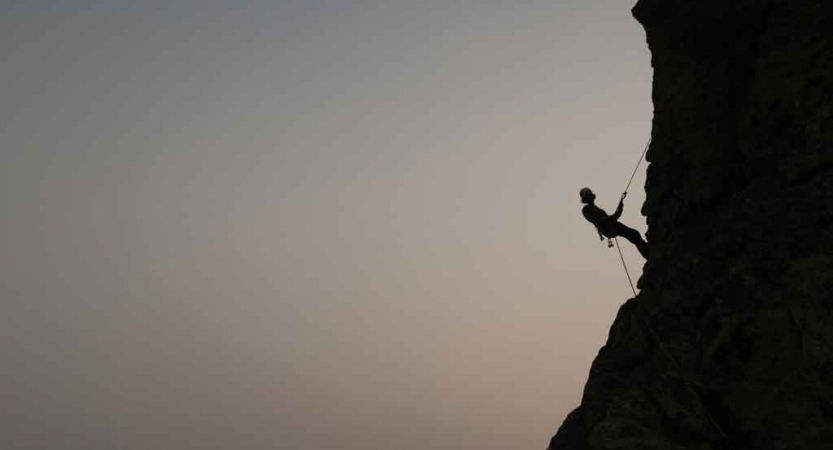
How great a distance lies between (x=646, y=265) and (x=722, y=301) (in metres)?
4.18

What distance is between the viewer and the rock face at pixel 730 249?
39.9 feet

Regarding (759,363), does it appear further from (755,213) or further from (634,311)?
(634,311)

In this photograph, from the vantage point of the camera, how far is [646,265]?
1778 cm

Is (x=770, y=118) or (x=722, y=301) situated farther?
(x=770, y=118)

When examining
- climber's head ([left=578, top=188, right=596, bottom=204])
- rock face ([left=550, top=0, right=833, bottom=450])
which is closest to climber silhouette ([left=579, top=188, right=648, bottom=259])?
climber's head ([left=578, top=188, right=596, bottom=204])

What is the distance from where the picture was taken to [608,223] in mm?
20156

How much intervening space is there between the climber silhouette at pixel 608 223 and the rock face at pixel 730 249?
1.65 meters

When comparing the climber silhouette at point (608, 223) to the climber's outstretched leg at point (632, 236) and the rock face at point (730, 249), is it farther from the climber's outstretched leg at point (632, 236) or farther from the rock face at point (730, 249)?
the rock face at point (730, 249)

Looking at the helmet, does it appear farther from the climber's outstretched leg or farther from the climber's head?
the climber's outstretched leg

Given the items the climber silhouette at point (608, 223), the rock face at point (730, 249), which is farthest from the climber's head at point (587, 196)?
the rock face at point (730, 249)

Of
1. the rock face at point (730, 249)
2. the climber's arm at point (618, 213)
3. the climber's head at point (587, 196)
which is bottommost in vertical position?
the rock face at point (730, 249)

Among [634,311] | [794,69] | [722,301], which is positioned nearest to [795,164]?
[794,69]

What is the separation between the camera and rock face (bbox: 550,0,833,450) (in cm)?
1217

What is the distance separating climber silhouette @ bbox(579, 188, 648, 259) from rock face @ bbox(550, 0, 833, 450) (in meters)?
1.65
